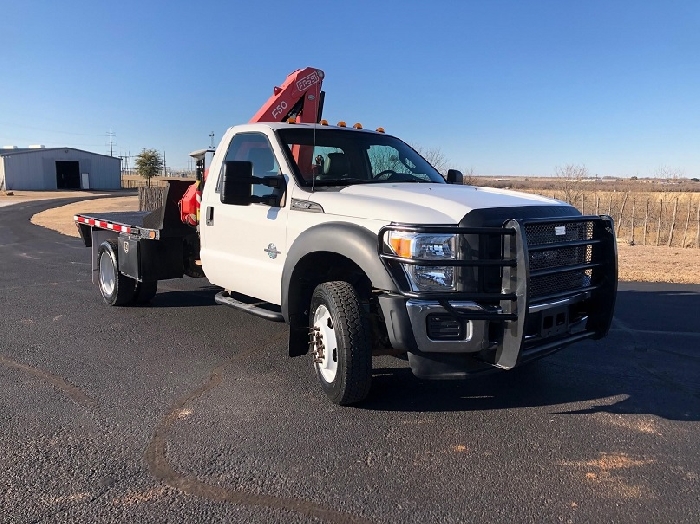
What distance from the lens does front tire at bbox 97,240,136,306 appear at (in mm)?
7363

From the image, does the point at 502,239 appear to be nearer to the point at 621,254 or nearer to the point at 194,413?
the point at 194,413

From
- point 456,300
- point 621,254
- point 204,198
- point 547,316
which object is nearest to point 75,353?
point 204,198

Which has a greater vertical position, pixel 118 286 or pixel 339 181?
pixel 339 181

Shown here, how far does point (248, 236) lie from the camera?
5.39 meters

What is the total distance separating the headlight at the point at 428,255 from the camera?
12.5 feet

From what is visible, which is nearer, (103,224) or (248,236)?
(248,236)

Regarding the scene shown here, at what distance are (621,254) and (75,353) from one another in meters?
13.8

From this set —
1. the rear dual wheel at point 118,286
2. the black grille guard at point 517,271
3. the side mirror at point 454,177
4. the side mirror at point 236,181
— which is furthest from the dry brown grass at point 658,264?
the side mirror at point 236,181

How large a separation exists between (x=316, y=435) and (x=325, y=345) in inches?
30.0

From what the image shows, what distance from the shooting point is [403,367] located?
17.5 feet

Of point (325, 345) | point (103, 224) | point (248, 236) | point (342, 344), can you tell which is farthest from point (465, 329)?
point (103, 224)

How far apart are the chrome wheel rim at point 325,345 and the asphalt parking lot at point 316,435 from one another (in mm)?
232

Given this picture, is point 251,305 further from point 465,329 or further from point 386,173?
point 465,329

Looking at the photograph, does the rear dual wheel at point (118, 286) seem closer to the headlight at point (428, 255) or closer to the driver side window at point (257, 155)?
the driver side window at point (257, 155)
